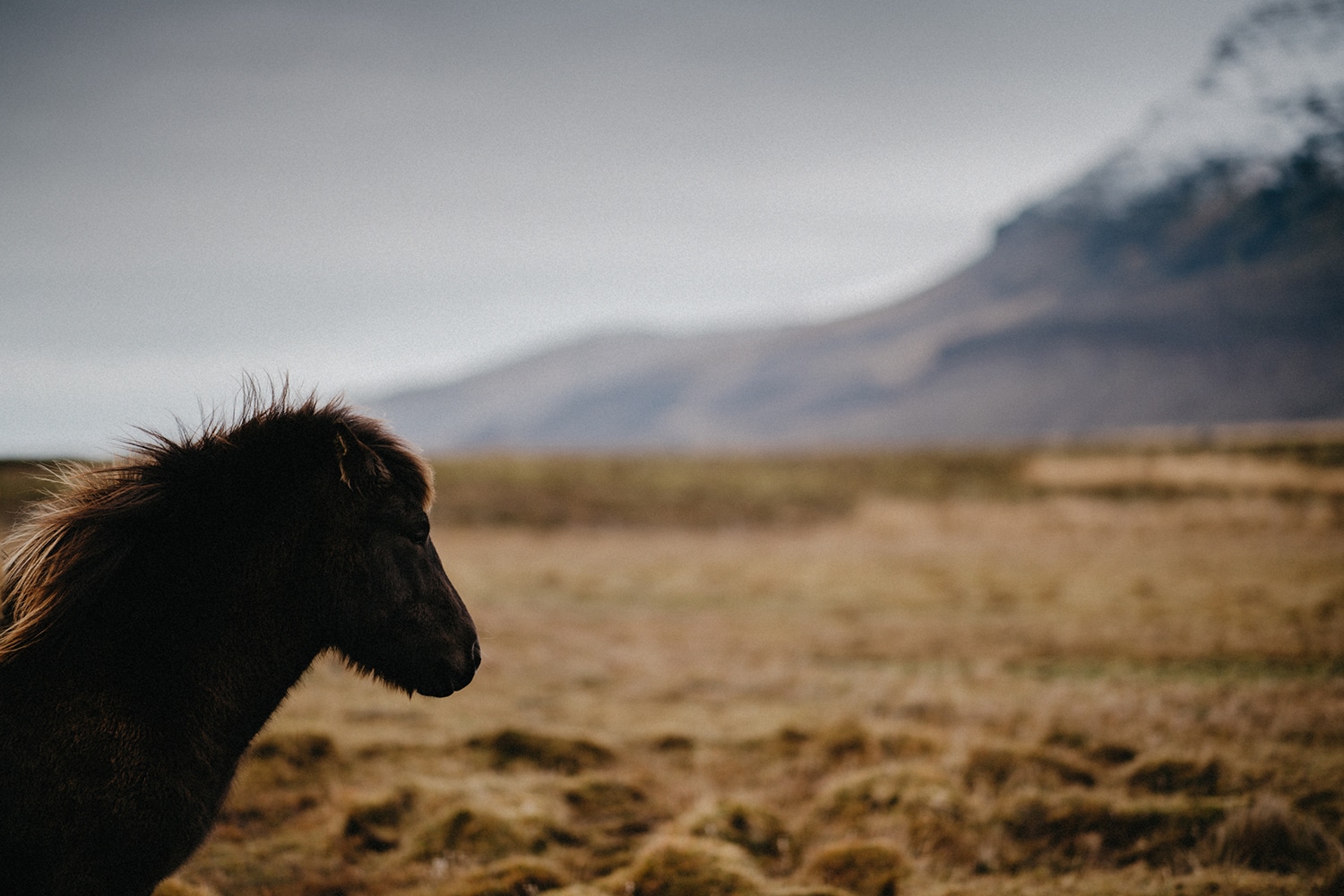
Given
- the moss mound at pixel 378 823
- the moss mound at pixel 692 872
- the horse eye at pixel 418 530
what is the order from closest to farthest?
the horse eye at pixel 418 530
the moss mound at pixel 692 872
the moss mound at pixel 378 823

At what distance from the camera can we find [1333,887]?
5.04m

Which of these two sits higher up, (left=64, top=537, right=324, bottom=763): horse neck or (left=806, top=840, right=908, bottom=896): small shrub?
(left=64, top=537, right=324, bottom=763): horse neck

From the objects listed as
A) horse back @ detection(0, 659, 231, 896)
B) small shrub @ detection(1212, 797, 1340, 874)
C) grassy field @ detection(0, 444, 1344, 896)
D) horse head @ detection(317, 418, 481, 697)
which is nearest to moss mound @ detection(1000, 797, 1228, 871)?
grassy field @ detection(0, 444, 1344, 896)

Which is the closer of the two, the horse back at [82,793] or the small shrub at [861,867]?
the horse back at [82,793]

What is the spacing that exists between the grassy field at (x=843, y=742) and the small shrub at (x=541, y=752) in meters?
0.03

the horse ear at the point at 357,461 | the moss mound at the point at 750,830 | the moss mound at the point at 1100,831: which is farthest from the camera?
the moss mound at the point at 750,830

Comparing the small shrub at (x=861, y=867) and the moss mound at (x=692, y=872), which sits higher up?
the moss mound at (x=692, y=872)

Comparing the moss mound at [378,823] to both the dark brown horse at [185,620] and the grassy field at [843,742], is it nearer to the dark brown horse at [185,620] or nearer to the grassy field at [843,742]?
the grassy field at [843,742]

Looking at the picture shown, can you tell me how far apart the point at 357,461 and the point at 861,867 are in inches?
178

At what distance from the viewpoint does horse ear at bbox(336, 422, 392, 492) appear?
11.5ft

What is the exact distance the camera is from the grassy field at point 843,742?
5488mm

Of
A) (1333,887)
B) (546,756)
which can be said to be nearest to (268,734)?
(546,756)

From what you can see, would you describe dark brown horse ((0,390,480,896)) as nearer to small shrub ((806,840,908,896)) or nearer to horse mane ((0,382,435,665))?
horse mane ((0,382,435,665))

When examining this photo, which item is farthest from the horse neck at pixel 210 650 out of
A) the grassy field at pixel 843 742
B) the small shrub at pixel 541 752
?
the small shrub at pixel 541 752
